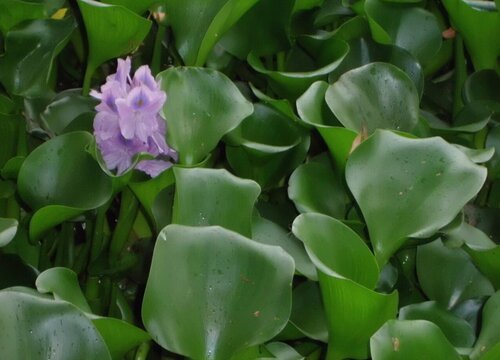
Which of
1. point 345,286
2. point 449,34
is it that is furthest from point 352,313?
point 449,34

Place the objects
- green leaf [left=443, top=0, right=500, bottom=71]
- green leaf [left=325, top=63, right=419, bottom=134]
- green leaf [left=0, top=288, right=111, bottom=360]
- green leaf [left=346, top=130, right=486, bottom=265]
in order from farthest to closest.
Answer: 1. green leaf [left=443, top=0, right=500, bottom=71]
2. green leaf [left=325, top=63, right=419, bottom=134]
3. green leaf [left=346, top=130, right=486, bottom=265]
4. green leaf [left=0, top=288, right=111, bottom=360]

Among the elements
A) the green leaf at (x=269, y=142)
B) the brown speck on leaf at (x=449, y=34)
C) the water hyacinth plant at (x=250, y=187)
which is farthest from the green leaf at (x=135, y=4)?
the brown speck on leaf at (x=449, y=34)

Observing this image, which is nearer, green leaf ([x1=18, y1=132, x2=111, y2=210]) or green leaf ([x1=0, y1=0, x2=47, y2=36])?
green leaf ([x1=18, y1=132, x2=111, y2=210])

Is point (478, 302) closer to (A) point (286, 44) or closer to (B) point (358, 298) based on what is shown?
(B) point (358, 298)

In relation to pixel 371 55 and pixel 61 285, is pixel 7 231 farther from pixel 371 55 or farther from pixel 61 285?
pixel 371 55

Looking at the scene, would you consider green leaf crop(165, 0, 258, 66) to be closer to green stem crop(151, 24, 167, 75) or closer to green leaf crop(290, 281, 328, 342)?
green stem crop(151, 24, 167, 75)

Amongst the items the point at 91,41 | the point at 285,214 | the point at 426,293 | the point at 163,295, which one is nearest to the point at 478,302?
the point at 426,293

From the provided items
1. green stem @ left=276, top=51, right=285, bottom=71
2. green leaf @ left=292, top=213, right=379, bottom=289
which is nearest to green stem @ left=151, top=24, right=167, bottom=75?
Answer: green stem @ left=276, top=51, right=285, bottom=71

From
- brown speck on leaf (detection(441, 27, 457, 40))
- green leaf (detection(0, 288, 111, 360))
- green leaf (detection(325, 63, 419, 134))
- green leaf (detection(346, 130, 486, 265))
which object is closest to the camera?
green leaf (detection(0, 288, 111, 360))
